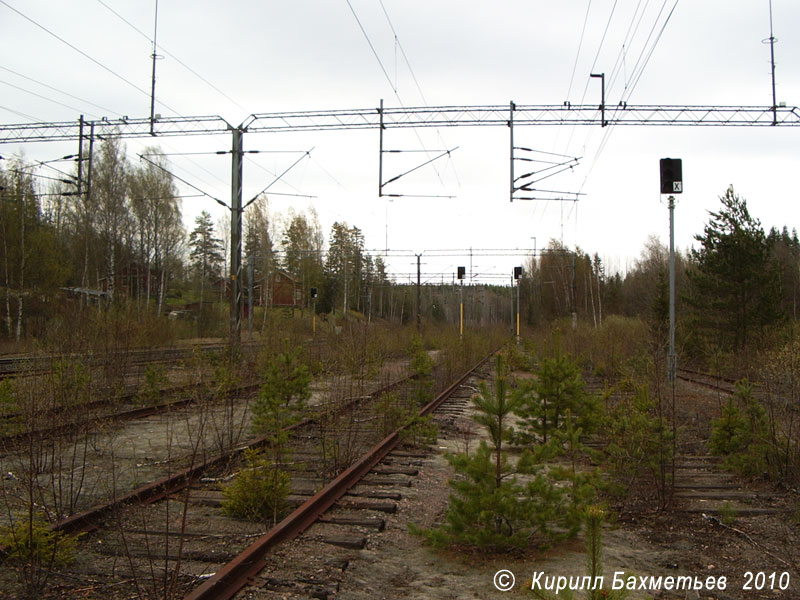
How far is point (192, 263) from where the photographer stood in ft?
254

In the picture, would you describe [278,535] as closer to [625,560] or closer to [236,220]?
[625,560]

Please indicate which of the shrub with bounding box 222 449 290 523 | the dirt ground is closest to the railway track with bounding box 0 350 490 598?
the shrub with bounding box 222 449 290 523

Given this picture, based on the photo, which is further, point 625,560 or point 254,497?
point 254,497

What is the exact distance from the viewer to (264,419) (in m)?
8.12

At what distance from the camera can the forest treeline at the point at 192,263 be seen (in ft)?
93.5

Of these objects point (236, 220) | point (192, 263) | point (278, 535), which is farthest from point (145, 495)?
point (192, 263)

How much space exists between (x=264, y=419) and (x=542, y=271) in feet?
276

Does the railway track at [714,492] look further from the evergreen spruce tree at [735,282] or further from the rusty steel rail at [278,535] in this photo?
the evergreen spruce tree at [735,282]

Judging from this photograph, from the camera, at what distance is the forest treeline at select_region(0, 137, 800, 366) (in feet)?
93.5

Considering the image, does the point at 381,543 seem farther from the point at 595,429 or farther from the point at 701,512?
the point at 595,429

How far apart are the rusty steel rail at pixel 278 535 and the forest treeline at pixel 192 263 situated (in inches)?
241

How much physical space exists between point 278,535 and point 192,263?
250 feet

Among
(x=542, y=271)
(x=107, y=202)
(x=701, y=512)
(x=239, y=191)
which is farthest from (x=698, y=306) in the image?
(x=542, y=271)

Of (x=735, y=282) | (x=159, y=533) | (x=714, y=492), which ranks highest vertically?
(x=735, y=282)
